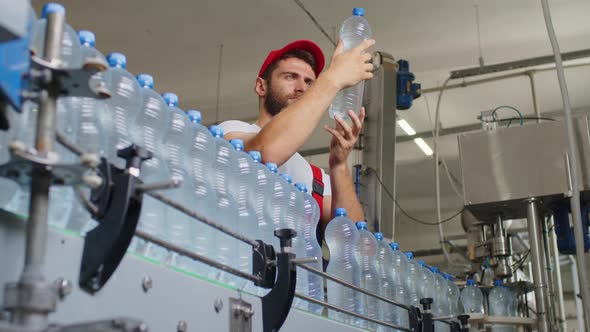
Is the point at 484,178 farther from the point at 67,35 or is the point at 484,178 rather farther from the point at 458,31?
the point at 458,31

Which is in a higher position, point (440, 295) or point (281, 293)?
point (440, 295)

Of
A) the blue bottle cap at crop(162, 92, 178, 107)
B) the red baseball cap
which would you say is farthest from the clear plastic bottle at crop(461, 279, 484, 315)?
the blue bottle cap at crop(162, 92, 178, 107)

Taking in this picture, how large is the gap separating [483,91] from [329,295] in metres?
4.37

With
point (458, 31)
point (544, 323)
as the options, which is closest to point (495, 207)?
point (544, 323)

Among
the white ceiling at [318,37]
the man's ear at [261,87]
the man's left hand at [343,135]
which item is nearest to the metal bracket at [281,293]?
the man's left hand at [343,135]

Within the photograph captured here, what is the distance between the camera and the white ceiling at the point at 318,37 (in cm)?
443

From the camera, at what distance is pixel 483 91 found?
5.54 meters

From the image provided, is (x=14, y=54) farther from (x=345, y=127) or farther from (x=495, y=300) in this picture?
(x=495, y=300)

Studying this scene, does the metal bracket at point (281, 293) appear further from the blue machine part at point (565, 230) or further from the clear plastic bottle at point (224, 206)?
the blue machine part at point (565, 230)

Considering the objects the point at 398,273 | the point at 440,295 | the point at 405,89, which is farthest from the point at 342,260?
the point at 405,89

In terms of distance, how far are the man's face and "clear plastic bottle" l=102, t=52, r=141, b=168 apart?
1.27 meters

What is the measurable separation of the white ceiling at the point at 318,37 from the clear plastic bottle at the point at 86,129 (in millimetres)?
3572

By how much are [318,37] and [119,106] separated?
391 centimetres

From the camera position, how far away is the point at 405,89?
3354 millimetres
